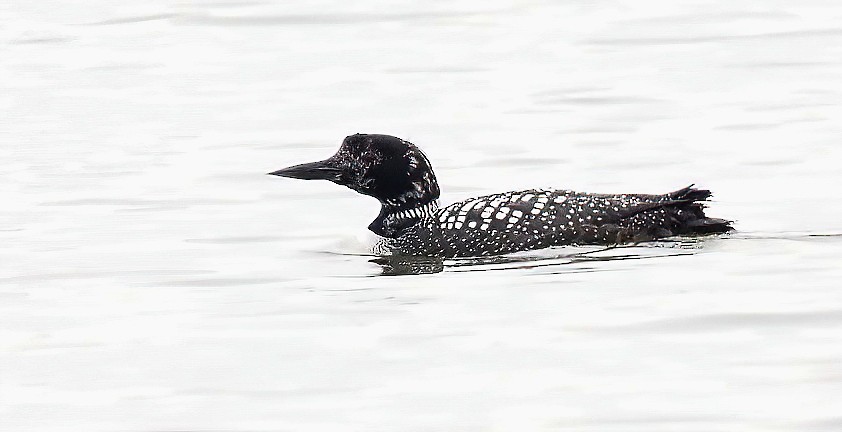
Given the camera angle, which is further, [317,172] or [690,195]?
[317,172]

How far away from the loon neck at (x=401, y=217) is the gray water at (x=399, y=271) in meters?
0.18

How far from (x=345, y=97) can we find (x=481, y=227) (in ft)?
19.9

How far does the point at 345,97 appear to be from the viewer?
14.5 metres

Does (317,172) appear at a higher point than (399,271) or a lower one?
higher

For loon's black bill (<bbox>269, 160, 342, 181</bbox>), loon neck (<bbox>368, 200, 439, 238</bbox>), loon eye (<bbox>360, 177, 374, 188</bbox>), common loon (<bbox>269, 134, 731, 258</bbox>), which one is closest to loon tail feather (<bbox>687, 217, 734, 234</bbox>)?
common loon (<bbox>269, 134, 731, 258</bbox>)

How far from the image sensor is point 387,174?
892cm

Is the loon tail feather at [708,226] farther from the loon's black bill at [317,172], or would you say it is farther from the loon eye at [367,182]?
the loon's black bill at [317,172]

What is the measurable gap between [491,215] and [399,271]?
518 millimetres

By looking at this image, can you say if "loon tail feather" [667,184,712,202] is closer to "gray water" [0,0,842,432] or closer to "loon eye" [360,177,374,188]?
"gray water" [0,0,842,432]

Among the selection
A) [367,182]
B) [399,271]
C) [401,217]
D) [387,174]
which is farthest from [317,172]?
[399,271]

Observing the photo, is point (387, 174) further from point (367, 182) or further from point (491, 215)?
point (491, 215)

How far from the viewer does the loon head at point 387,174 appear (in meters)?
8.90

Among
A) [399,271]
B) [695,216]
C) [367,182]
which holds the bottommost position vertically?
[399,271]

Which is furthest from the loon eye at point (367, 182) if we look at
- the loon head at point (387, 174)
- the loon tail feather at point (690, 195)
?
the loon tail feather at point (690, 195)
